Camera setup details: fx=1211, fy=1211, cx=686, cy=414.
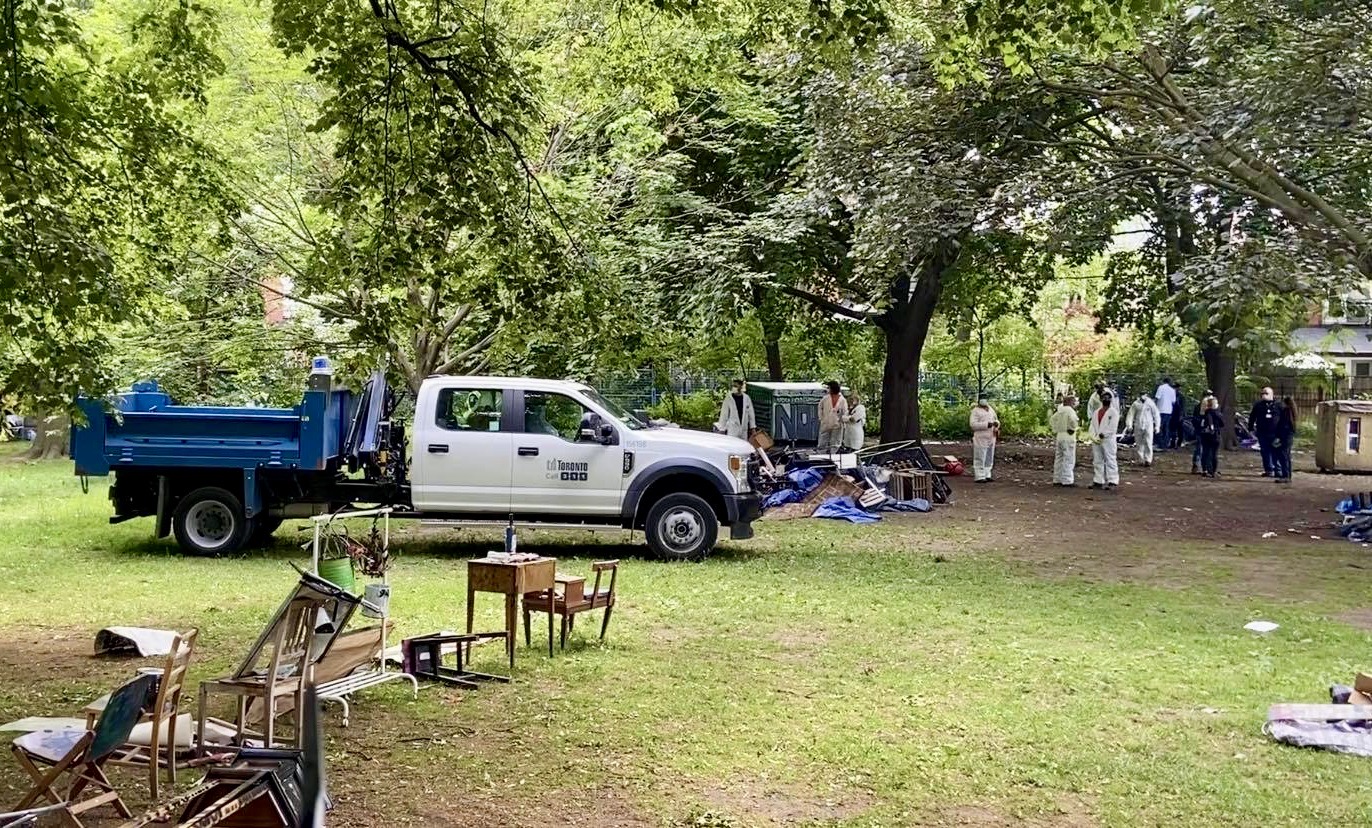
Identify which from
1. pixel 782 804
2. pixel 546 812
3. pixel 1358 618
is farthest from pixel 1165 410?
pixel 546 812

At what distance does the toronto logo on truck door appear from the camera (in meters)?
12.9

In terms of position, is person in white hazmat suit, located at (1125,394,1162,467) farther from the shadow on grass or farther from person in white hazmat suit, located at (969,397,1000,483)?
the shadow on grass

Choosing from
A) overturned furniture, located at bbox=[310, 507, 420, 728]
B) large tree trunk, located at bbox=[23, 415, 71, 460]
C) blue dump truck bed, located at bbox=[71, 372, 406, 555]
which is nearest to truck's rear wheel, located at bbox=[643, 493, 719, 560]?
blue dump truck bed, located at bbox=[71, 372, 406, 555]

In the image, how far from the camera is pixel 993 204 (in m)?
16.4

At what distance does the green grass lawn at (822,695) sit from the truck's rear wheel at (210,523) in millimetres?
658

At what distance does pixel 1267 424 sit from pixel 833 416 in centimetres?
829

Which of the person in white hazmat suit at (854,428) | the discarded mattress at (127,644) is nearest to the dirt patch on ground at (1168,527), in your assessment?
the person in white hazmat suit at (854,428)

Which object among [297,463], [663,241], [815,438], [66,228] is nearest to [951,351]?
[815,438]

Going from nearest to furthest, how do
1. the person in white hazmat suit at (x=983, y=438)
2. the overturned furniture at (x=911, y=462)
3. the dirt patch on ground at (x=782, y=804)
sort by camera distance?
the dirt patch on ground at (x=782, y=804)
the overturned furniture at (x=911, y=462)
the person in white hazmat suit at (x=983, y=438)

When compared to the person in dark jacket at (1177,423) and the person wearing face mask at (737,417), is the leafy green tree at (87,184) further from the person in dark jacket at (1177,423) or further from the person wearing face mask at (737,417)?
the person in dark jacket at (1177,423)

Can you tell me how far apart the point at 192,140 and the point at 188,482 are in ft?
14.1

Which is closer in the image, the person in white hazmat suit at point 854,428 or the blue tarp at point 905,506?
the blue tarp at point 905,506

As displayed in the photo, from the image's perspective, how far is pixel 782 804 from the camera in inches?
217

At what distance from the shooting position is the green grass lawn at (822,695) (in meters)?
5.61
